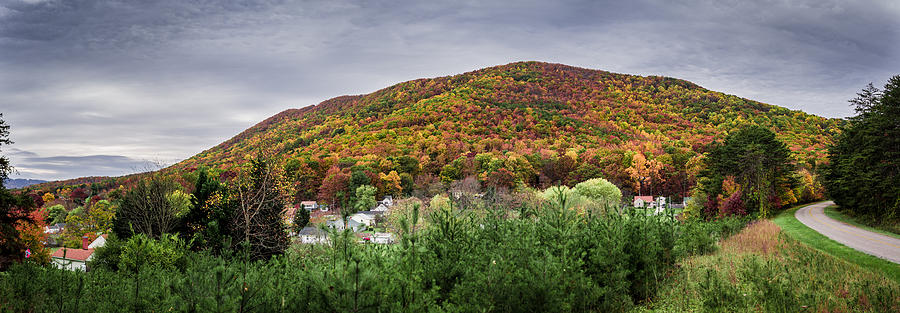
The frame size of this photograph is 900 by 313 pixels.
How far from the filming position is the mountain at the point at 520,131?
60.3m

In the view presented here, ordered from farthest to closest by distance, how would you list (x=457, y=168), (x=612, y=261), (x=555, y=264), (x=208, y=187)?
(x=457, y=168)
(x=208, y=187)
(x=612, y=261)
(x=555, y=264)

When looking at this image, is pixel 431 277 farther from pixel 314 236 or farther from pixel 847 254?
pixel 314 236

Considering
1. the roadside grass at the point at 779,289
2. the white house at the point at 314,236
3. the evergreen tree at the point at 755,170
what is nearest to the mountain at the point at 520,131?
the white house at the point at 314,236

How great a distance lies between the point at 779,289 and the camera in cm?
513

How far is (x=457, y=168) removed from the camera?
6384 cm

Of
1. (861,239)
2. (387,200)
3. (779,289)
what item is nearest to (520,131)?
(387,200)

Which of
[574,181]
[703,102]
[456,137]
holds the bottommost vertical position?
[574,181]

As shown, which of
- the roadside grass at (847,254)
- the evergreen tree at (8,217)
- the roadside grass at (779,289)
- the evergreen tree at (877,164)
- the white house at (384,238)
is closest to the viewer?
the roadside grass at (779,289)

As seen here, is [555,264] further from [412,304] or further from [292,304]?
[292,304]

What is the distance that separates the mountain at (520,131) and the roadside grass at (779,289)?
42622mm

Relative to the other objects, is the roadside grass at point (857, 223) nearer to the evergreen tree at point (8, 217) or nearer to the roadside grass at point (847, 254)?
the roadside grass at point (847, 254)

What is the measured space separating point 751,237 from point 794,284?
7.53 m

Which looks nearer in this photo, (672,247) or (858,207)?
(672,247)

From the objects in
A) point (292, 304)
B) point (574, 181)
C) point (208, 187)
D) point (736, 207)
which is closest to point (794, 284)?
point (292, 304)
